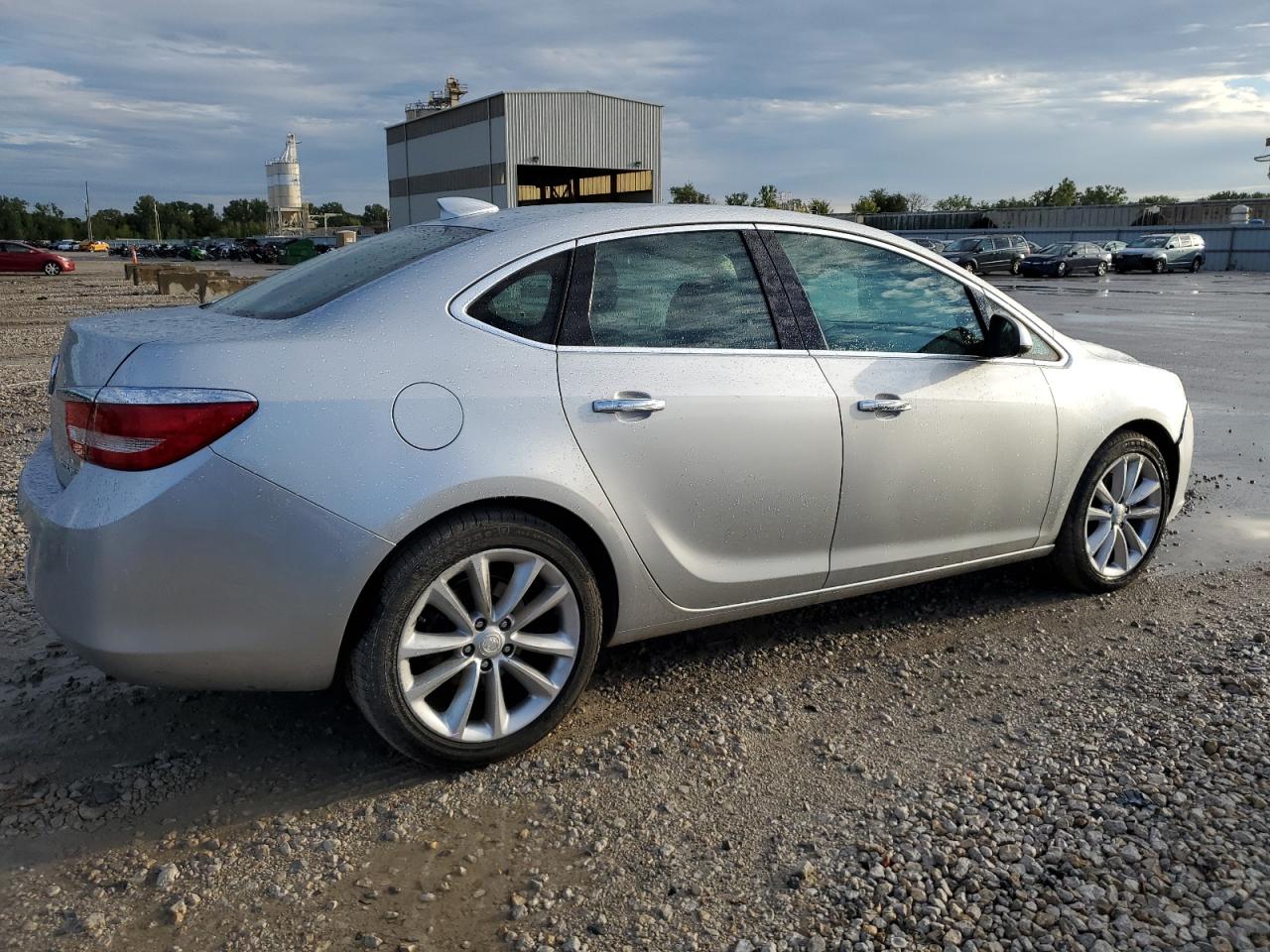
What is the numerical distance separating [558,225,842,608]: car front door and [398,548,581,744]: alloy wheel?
0.35m

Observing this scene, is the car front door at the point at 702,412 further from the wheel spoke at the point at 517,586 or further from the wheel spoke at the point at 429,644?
the wheel spoke at the point at 429,644

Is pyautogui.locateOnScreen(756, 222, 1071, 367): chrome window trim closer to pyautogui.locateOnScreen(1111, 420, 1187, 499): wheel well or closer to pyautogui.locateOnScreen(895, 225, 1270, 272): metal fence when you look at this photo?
pyautogui.locateOnScreen(1111, 420, 1187, 499): wheel well

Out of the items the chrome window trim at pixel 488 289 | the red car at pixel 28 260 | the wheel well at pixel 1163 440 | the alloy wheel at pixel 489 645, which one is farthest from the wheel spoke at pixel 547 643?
the red car at pixel 28 260

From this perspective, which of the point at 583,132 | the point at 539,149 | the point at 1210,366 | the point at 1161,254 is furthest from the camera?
the point at 583,132

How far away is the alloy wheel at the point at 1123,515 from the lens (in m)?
4.77

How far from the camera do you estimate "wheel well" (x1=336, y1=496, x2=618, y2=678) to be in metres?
3.07

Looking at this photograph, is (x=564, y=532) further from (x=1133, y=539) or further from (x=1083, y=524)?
(x=1133, y=539)

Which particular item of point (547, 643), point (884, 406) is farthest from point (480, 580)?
point (884, 406)

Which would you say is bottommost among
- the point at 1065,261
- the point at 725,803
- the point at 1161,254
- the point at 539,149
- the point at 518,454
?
the point at 725,803

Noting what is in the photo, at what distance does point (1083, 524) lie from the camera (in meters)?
4.68

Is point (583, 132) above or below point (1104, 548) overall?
above

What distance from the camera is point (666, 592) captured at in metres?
3.58

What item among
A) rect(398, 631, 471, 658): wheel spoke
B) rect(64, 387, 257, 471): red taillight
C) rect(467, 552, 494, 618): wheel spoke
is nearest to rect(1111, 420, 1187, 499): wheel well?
rect(467, 552, 494, 618): wheel spoke

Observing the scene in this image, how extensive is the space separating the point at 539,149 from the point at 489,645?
53381 mm
